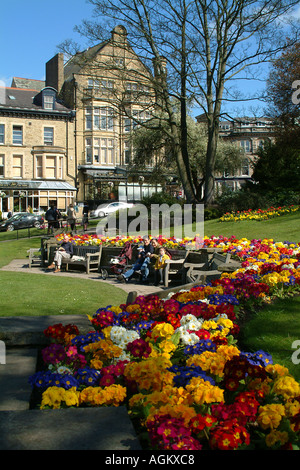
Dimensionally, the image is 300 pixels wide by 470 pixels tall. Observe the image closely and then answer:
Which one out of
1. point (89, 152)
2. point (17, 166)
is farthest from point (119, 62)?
point (89, 152)

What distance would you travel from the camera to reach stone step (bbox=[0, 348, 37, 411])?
2.97 meters

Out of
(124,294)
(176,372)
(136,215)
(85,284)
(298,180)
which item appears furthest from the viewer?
(298,180)

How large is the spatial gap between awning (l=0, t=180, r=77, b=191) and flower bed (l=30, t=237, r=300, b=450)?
41.1 metres

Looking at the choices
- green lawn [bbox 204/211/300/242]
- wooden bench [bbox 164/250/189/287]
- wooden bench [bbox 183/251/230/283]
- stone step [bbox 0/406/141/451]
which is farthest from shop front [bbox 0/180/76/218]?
stone step [bbox 0/406/141/451]

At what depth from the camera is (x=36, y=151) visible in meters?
46.0

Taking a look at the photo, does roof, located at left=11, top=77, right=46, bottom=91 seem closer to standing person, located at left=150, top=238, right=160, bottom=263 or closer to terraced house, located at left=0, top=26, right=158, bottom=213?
terraced house, located at left=0, top=26, right=158, bottom=213

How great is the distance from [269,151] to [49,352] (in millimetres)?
29402

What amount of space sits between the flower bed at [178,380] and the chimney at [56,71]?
50.2 metres

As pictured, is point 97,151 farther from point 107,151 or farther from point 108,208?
point 108,208

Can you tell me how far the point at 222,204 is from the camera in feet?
75.6

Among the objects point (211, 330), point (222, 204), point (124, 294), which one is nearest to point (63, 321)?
point (211, 330)

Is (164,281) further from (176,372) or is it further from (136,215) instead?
(136,215)

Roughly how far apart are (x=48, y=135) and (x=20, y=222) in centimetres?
1818
